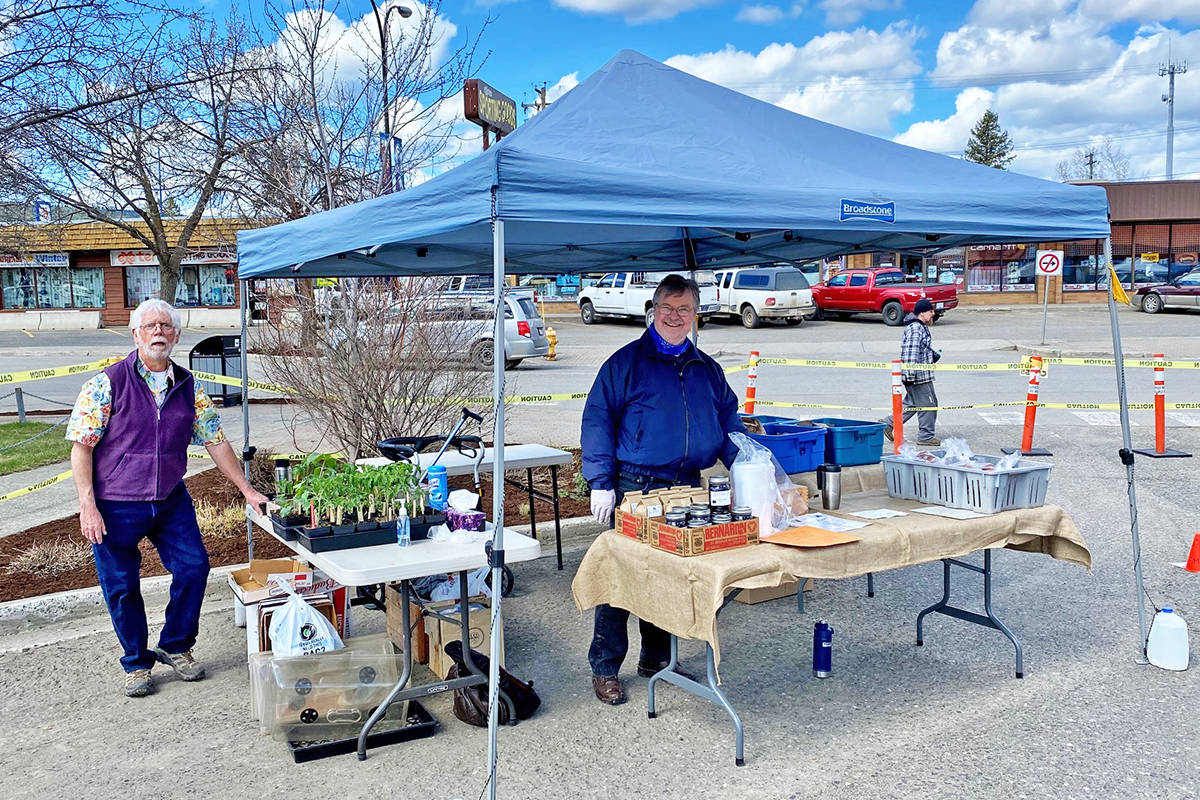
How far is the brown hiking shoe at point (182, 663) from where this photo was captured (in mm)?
5035

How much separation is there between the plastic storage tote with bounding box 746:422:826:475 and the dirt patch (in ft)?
8.44

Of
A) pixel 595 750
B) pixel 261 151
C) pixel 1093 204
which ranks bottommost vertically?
pixel 595 750

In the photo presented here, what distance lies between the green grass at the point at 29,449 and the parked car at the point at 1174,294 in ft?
108

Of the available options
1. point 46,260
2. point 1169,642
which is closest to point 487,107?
point 1169,642

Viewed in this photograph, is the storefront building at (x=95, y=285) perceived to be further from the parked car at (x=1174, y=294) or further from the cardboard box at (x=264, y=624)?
the cardboard box at (x=264, y=624)

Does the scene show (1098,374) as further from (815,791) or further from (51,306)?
(51,306)

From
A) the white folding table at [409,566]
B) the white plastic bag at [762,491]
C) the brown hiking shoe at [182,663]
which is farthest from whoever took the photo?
the brown hiking shoe at [182,663]

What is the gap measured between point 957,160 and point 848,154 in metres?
0.73

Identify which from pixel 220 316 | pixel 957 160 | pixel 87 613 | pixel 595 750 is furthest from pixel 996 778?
pixel 220 316

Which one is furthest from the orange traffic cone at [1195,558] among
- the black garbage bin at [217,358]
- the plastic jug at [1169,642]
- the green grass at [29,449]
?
the green grass at [29,449]

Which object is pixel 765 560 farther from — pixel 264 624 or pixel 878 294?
pixel 878 294

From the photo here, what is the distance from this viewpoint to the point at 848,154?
502 centimetres

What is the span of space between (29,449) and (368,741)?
8843 mm

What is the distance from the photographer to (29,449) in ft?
36.5
